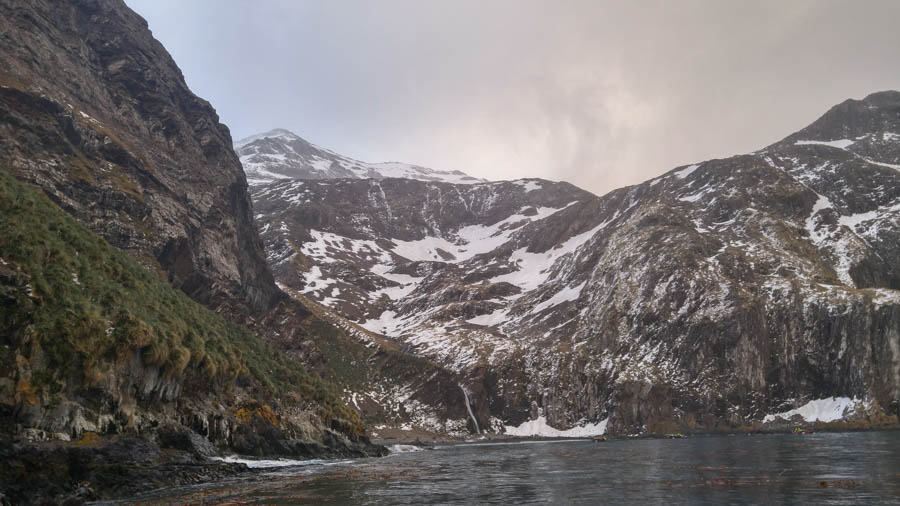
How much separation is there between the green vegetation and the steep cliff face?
24689mm

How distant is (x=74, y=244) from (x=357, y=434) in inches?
1897

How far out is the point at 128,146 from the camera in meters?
97.9

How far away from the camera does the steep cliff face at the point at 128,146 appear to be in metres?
77.3

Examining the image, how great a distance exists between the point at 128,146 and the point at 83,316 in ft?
240

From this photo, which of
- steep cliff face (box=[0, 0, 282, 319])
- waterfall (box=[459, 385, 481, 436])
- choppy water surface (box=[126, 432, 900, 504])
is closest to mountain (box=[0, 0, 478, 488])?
steep cliff face (box=[0, 0, 282, 319])

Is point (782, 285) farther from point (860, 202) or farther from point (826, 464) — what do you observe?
point (826, 464)

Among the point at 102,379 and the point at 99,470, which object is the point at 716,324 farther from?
the point at 99,470

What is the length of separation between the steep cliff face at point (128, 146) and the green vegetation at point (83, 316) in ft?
81.0

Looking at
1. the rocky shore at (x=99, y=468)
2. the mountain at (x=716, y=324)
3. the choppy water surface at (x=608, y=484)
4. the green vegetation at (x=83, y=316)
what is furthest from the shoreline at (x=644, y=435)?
the rocky shore at (x=99, y=468)

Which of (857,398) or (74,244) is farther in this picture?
(857,398)

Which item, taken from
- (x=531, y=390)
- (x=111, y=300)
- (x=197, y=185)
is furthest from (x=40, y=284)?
(x=531, y=390)

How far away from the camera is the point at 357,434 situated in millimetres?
82750

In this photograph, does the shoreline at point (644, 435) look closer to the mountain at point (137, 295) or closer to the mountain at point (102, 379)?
the mountain at point (137, 295)

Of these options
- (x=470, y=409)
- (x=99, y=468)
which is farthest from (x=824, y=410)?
(x=99, y=468)
